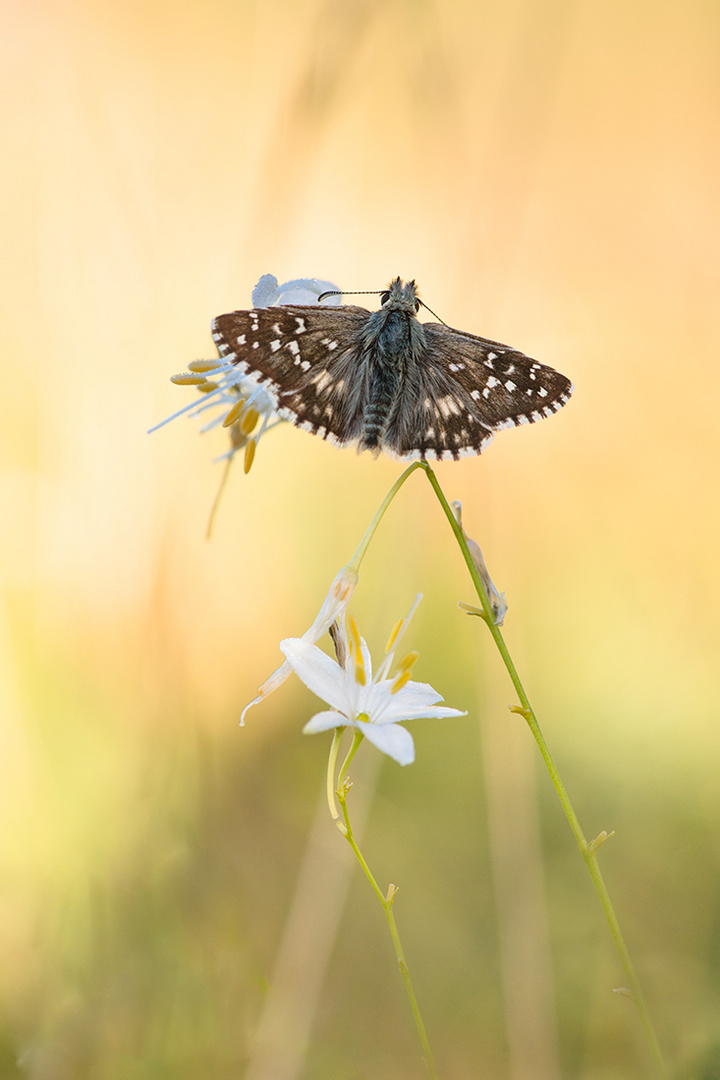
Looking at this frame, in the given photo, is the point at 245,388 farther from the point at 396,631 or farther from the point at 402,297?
the point at 396,631

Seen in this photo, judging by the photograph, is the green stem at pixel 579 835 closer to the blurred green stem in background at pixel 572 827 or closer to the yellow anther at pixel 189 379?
the blurred green stem in background at pixel 572 827

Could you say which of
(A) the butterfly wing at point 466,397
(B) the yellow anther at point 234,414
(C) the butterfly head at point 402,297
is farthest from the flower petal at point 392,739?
(C) the butterfly head at point 402,297

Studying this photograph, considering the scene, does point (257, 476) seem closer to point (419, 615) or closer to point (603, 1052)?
point (419, 615)

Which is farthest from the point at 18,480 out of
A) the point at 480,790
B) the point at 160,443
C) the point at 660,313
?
the point at 660,313

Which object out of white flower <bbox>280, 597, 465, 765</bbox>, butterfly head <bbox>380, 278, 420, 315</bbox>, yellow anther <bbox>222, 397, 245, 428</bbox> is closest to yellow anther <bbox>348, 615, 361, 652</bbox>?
white flower <bbox>280, 597, 465, 765</bbox>

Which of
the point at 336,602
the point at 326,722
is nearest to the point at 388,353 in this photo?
the point at 336,602
